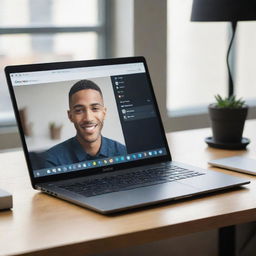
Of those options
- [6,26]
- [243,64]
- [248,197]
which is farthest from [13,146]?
[248,197]

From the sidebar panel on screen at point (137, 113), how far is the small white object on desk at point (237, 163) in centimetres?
16

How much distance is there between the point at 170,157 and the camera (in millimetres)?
1665

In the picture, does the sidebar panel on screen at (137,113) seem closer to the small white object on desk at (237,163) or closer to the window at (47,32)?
the small white object on desk at (237,163)

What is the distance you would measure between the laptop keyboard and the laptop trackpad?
0.09 ft

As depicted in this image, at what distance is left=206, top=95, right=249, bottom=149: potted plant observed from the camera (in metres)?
1.93

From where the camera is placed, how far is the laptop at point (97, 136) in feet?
4.76

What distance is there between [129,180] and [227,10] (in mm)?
760

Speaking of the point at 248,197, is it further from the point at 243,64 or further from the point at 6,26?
the point at 243,64

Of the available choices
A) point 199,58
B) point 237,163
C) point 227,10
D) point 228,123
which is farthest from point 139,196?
point 199,58

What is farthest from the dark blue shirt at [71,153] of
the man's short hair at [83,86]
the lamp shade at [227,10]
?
the lamp shade at [227,10]

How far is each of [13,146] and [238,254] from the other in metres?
1.73

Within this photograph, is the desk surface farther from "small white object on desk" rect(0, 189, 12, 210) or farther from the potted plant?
the potted plant

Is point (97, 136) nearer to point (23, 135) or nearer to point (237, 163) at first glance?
point (23, 135)

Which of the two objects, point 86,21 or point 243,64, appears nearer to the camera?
point 86,21
